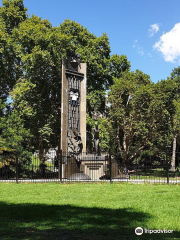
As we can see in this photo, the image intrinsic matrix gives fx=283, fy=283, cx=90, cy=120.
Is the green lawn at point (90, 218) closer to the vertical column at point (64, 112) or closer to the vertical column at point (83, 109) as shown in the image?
the vertical column at point (64, 112)

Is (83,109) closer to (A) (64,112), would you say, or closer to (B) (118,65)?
(A) (64,112)

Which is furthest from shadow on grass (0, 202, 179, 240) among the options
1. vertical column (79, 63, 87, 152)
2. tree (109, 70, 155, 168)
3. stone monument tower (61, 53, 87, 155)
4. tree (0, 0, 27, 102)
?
tree (0, 0, 27, 102)

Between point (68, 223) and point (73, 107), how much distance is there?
55.5 feet

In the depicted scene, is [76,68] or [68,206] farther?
[76,68]

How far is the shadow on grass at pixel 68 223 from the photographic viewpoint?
5180 millimetres

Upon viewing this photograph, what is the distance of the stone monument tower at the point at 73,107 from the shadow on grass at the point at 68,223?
522 inches

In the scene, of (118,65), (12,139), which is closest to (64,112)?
(12,139)

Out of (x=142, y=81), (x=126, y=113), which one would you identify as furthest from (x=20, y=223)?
(x=142, y=81)

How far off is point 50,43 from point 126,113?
1115cm

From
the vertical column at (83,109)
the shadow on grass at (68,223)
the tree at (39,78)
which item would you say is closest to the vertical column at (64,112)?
the vertical column at (83,109)

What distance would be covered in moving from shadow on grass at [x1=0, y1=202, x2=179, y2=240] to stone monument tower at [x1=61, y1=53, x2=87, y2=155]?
43.5 feet

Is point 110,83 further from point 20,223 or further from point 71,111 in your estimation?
point 20,223

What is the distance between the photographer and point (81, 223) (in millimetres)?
6168

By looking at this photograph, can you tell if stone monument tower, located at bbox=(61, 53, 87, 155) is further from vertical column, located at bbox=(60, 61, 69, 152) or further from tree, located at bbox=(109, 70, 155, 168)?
tree, located at bbox=(109, 70, 155, 168)
